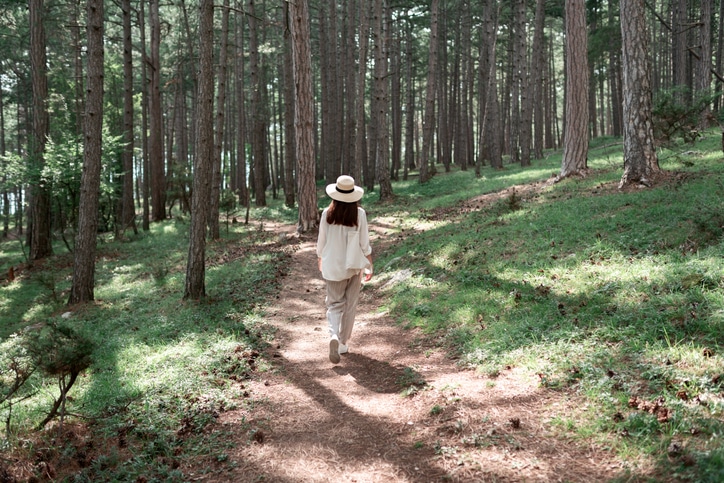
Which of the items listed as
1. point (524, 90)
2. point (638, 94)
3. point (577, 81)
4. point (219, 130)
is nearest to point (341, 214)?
point (638, 94)

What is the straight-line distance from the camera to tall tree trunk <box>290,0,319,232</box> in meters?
14.3

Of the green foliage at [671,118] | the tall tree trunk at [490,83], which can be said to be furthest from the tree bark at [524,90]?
the green foliage at [671,118]

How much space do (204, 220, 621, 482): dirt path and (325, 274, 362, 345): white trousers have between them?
517 millimetres

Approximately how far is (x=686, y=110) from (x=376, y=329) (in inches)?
365

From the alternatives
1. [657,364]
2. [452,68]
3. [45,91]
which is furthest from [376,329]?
[452,68]

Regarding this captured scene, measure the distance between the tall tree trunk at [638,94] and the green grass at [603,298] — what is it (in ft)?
2.17

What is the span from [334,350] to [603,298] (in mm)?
3486

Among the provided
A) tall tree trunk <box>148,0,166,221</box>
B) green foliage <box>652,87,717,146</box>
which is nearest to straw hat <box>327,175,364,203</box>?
green foliage <box>652,87,717,146</box>

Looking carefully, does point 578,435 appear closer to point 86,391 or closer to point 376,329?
point 376,329

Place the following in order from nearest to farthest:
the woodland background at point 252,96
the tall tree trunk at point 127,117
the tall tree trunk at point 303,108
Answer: the woodland background at point 252,96 → the tall tree trunk at point 303,108 → the tall tree trunk at point 127,117

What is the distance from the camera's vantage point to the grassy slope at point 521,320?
4023mm

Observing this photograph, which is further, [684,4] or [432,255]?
[684,4]

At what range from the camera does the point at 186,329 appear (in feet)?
26.0

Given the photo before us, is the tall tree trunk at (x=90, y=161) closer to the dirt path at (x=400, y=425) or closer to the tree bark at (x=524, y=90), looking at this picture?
the dirt path at (x=400, y=425)
